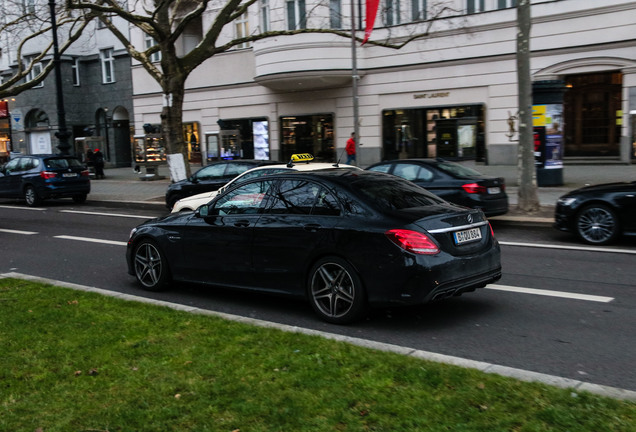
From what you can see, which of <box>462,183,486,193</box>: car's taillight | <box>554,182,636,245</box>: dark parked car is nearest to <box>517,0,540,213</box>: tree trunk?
<box>462,183,486,193</box>: car's taillight

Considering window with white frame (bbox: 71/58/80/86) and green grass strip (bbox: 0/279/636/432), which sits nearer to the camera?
green grass strip (bbox: 0/279/636/432)

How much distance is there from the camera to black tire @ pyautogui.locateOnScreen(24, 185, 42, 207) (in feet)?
65.8

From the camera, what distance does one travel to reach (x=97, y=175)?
31328mm

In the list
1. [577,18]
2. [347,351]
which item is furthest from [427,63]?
[347,351]

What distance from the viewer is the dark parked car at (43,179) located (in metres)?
19.9

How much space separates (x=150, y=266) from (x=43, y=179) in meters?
13.8

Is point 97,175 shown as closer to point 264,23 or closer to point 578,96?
point 264,23

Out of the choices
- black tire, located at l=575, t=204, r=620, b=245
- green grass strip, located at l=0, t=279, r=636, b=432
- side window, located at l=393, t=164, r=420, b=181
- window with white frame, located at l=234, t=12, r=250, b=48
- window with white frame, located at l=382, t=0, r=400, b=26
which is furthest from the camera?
window with white frame, located at l=234, t=12, r=250, b=48

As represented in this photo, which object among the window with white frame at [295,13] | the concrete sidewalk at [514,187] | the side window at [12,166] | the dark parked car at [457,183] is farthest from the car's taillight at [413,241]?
the window with white frame at [295,13]

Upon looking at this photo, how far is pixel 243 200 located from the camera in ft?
23.4

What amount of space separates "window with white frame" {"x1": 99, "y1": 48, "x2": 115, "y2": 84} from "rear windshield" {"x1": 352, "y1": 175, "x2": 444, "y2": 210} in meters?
36.2

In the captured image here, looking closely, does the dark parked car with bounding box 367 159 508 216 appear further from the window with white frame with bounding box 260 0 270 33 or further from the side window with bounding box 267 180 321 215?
the window with white frame with bounding box 260 0 270 33

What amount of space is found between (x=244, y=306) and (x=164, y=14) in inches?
556

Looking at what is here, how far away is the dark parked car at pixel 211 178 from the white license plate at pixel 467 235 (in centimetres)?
896
